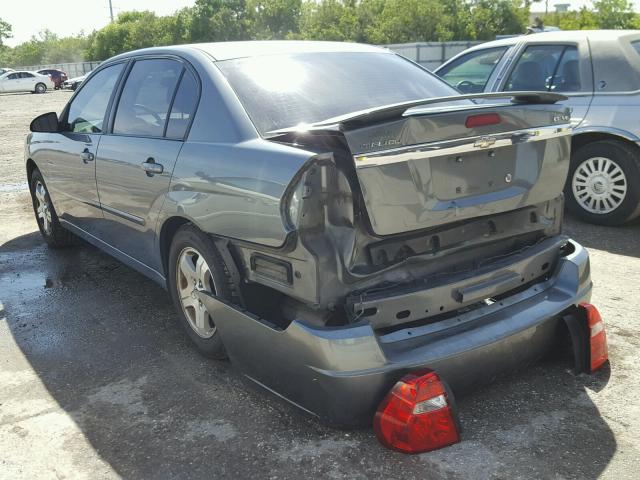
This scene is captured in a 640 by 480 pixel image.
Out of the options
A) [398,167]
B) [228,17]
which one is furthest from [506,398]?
[228,17]

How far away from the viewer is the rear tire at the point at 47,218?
5.74 meters

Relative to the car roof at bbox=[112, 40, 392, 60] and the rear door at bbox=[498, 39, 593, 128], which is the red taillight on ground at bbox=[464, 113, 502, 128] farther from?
the rear door at bbox=[498, 39, 593, 128]

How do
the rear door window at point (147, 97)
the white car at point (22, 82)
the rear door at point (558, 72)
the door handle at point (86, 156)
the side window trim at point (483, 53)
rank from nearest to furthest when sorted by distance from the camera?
the rear door window at point (147, 97)
the door handle at point (86, 156)
the rear door at point (558, 72)
the side window trim at point (483, 53)
the white car at point (22, 82)

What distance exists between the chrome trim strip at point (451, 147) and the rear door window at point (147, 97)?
1618 mm

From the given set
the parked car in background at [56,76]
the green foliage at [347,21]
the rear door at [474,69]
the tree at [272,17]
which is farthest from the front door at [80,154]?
the tree at [272,17]

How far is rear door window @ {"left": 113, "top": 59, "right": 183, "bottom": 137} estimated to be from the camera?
3.68 metres

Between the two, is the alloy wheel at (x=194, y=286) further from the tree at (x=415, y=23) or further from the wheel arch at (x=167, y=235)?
the tree at (x=415, y=23)

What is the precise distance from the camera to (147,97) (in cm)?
396

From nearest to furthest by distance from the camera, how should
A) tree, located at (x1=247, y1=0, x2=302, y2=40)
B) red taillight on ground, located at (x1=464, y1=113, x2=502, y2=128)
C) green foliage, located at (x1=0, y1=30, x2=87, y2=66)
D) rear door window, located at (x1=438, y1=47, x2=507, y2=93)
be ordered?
1. red taillight on ground, located at (x1=464, y1=113, x2=502, y2=128)
2. rear door window, located at (x1=438, y1=47, x2=507, y2=93)
3. tree, located at (x1=247, y1=0, x2=302, y2=40)
4. green foliage, located at (x1=0, y1=30, x2=87, y2=66)

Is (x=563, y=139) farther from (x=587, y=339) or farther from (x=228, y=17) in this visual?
(x=228, y=17)

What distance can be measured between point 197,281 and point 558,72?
441 centimetres

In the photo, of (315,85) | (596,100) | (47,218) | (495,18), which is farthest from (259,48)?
(495,18)

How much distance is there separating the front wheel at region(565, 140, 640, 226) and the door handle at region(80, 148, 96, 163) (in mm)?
4281

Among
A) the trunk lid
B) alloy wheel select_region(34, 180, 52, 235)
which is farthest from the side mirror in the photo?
the trunk lid
